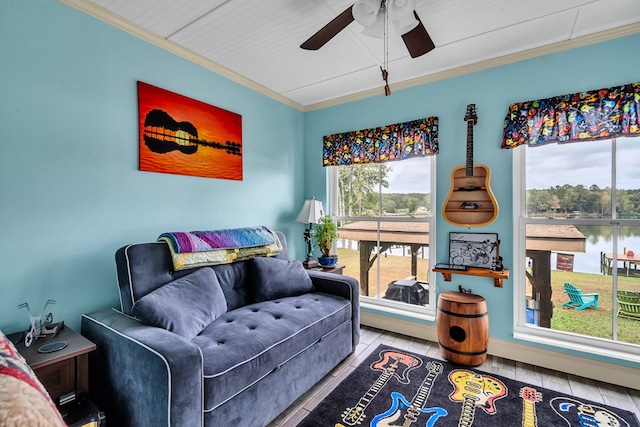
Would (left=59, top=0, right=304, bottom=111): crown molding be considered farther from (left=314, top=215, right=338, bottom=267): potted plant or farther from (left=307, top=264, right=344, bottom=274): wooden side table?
(left=307, top=264, right=344, bottom=274): wooden side table

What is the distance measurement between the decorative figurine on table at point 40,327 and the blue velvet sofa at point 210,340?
150mm

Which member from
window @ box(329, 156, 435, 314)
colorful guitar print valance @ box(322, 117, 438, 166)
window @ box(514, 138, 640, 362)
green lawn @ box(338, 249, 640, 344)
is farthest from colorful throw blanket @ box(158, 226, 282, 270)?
green lawn @ box(338, 249, 640, 344)

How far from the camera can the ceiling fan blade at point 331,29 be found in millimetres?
1619

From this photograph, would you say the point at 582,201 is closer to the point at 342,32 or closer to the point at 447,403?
the point at 447,403

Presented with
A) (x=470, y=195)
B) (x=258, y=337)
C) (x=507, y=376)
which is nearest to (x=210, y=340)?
(x=258, y=337)

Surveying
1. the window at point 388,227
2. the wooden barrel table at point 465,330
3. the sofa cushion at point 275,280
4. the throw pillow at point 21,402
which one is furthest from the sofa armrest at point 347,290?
the throw pillow at point 21,402

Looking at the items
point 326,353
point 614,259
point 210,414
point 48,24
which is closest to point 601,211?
point 614,259

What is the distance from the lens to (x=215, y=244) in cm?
232

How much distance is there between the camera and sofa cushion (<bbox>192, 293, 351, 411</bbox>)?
57.0 inches

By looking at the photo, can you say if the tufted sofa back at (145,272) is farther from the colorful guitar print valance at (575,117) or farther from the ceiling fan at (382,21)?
the colorful guitar print valance at (575,117)

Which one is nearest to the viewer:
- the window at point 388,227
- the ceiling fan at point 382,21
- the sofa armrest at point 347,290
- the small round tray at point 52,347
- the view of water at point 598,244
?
the small round tray at point 52,347

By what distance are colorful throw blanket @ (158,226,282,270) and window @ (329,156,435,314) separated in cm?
107

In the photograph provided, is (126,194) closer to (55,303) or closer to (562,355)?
(55,303)

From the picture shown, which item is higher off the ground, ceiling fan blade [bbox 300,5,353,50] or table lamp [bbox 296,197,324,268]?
ceiling fan blade [bbox 300,5,353,50]
